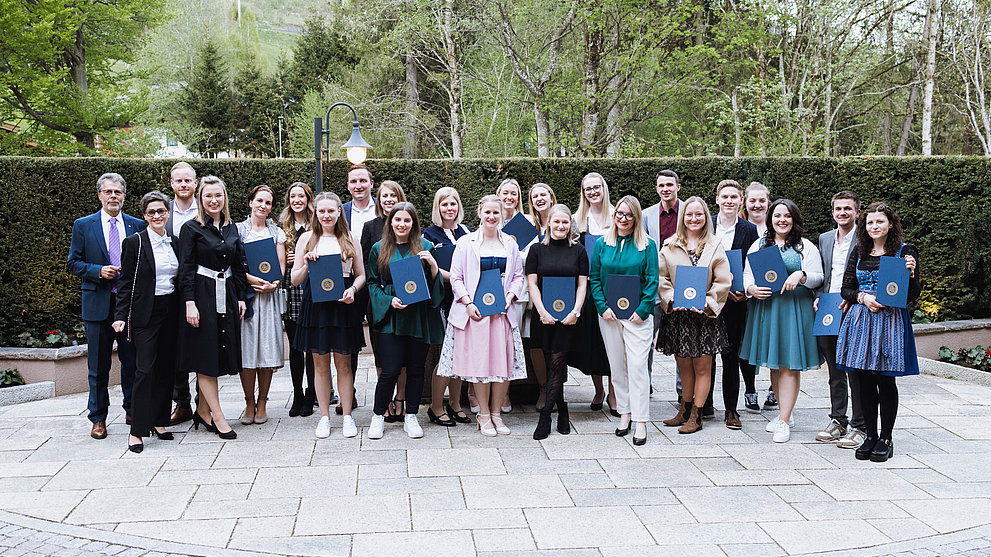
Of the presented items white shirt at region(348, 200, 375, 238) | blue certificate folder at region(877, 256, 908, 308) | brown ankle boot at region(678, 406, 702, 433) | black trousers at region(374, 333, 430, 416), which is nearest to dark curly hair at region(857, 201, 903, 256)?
blue certificate folder at region(877, 256, 908, 308)

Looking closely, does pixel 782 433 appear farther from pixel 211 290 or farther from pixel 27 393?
pixel 27 393

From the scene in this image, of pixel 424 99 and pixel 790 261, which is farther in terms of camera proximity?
pixel 424 99

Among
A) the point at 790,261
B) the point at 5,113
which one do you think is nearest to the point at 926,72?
the point at 790,261

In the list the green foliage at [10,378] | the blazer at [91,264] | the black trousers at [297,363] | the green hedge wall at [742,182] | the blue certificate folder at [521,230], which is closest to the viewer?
the blazer at [91,264]

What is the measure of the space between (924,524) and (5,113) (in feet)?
66.1

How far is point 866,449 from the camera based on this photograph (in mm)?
5484

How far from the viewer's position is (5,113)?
1786cm

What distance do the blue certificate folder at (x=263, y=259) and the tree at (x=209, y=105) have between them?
28.0 metres

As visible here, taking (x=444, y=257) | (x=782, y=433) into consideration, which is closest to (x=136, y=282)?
(x=444, y=257)

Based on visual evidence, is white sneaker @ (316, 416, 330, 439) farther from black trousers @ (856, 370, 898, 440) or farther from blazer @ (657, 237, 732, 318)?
black trousers @ (856, 370, 898, 440)

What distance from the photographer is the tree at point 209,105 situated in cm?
3183

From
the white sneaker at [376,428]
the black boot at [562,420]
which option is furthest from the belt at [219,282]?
the black boot at [562,420]

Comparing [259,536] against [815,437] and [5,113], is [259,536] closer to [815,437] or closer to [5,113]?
[815,437]

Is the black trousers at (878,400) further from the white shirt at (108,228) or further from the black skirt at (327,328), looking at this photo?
the white shirt at (108,228)
